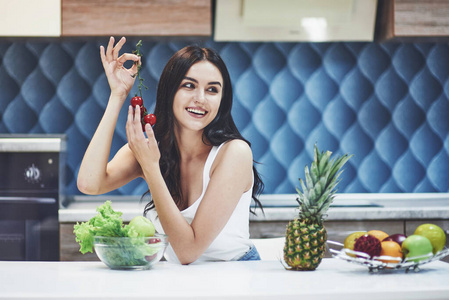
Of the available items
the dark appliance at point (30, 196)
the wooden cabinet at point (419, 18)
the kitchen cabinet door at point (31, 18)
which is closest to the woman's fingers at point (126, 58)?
the dark appliance at point (30, 196)

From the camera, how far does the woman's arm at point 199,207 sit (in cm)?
166

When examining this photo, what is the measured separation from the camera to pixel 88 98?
11.6ft

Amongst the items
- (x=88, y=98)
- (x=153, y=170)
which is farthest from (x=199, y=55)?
(x=88, y=98)

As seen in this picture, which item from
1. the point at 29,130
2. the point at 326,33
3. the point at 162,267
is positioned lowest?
the point at 162,267

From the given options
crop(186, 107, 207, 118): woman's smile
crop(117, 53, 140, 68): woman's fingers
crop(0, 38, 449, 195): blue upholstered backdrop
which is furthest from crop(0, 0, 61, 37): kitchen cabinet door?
crop(186, 107, 207, 118): woman's smile

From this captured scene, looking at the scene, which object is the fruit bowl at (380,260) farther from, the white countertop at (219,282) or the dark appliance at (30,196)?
the dark appliance at (30,196)

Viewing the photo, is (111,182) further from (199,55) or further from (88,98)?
(88,98)

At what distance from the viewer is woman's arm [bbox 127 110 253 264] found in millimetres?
1655

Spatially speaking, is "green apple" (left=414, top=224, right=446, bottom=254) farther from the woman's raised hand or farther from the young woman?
the woman's raised hand

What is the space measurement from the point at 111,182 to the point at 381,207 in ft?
5.45

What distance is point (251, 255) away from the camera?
1960mm

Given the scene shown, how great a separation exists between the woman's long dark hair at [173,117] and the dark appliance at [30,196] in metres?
1.14

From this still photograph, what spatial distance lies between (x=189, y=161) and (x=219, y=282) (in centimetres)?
79

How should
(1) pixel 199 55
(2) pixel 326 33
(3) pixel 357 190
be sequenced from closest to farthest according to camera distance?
(1) pixel 199 55, (2) pixel 326 33, (3) pixel 357 190
